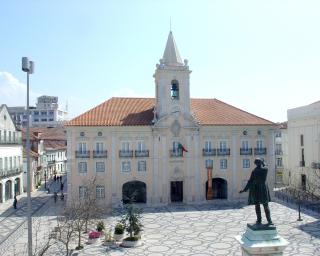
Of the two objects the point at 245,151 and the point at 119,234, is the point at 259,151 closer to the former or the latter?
the point at 245,151

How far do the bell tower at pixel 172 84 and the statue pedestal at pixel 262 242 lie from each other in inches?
1212

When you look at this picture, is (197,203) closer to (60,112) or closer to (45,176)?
(45,176)

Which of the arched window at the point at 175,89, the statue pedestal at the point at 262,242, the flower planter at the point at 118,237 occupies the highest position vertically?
the arched window at the point at 175,89

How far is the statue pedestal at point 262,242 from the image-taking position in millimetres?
14844

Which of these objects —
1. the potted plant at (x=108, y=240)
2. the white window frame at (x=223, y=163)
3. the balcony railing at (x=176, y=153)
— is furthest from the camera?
the white window frame at (x=223, y=163)

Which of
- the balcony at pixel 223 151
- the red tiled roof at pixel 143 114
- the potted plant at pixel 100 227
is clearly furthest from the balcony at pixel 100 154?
the potted plant at pixel 100 227

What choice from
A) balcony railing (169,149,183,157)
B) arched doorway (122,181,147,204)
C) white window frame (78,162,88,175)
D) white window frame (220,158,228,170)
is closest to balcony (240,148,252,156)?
white window frame (220,158,228,170)

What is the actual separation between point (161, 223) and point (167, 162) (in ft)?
36.6

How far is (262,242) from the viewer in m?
15.1

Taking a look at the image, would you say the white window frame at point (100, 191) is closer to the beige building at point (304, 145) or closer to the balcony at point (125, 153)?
the balcony at point (125, 153)

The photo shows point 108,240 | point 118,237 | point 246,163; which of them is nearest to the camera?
point 108,240

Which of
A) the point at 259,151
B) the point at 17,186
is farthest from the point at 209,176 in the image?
the point at 17,186

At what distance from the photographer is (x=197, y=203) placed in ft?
151

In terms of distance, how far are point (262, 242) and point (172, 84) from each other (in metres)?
33.0
